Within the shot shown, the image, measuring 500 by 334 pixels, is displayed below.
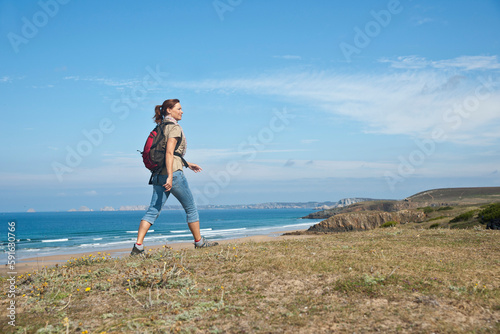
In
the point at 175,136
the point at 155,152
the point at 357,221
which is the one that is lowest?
the point at 357,221

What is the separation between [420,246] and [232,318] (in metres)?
5.54

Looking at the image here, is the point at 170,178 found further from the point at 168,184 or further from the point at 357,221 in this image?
the point at 357,221

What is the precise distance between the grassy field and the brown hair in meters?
3.21

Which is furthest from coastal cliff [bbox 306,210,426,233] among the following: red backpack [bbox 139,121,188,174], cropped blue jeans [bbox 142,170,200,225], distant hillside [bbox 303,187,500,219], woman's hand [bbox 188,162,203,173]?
distant hillside [bbox 303,187,500,219]

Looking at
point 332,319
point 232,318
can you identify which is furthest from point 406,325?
point 232,318

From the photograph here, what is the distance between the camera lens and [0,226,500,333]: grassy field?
3662 millimetres

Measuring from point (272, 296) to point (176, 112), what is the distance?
4.90 meters

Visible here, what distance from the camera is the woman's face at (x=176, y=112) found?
7996 millimetres

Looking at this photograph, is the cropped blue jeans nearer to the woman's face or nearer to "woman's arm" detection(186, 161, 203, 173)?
"woman's arm" detection(186, 161, 203, 173)

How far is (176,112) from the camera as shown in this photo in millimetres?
8039

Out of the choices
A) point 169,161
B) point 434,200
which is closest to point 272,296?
point 169,161

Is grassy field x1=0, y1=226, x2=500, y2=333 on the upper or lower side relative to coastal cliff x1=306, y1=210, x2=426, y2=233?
upper

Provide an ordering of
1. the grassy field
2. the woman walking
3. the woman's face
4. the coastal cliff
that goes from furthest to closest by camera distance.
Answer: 1. the coastal cliff
2. the woman's face
3. the woman walking
4. the grassy field

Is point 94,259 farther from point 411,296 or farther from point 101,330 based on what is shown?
point 411,296
